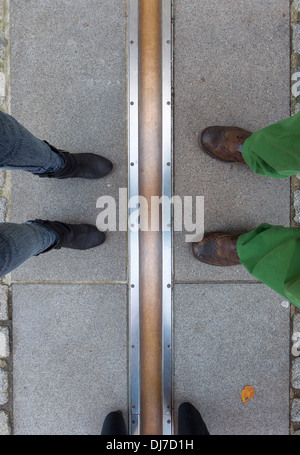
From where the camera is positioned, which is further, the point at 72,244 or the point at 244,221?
the point at 244,221

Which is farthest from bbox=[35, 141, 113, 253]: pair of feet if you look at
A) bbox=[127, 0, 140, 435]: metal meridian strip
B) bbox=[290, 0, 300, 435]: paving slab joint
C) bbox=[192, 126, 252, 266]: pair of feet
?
bbox=[290, 0, 300, 435]: paving slab joint

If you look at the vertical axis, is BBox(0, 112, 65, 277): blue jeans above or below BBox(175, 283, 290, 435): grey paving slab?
above

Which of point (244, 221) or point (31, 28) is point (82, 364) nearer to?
point (244, 221)

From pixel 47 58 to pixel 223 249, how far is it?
1138 millimetres

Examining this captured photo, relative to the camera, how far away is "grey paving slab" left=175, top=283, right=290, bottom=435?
1.21m

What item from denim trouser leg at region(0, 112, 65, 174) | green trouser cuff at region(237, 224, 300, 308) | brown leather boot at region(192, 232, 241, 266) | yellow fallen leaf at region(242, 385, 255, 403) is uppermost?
denim trouser leg at region(0, 112, 65, 174)

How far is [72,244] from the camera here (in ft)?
3.60

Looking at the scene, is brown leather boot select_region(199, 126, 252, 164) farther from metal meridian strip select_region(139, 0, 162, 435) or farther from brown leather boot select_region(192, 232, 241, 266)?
brown leather boot select_region(192, 232, 241, 266)

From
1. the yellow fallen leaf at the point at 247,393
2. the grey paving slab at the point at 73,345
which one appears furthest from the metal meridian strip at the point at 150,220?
the yellow fallen leaf at the point at 247,393

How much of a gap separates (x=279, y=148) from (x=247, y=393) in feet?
3.51

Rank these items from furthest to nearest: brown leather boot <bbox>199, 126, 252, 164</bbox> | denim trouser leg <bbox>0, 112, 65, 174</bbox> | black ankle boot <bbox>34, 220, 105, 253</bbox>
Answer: brown leather boot <bbox>199, 126, 252, 164</bbox>
black ankle boot <bbox>34, 220, 105, 253</bbox>
denim trouser leg <bbox>0, 112, 65, 174</bbox>

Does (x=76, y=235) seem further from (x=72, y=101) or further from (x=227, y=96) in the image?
(x=227, y=96)

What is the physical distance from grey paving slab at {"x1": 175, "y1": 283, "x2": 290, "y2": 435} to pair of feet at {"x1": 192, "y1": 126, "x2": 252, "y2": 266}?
0.49 feet
